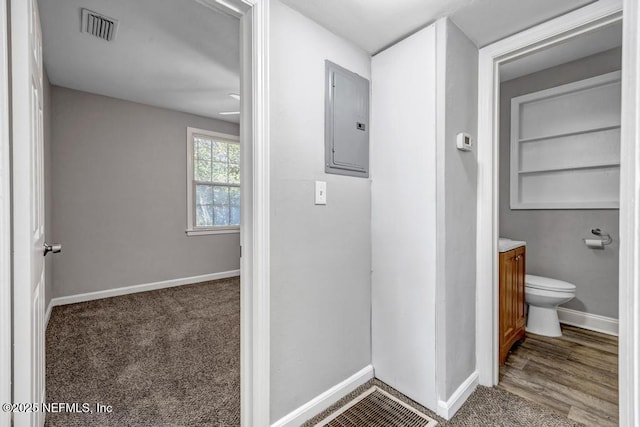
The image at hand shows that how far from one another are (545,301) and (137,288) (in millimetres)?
4450

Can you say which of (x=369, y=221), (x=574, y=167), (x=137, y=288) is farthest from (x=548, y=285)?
(x=137, y=288)

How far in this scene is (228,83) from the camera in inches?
121

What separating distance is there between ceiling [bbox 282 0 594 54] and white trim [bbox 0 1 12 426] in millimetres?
1127

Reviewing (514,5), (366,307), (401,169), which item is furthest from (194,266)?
(514,5)

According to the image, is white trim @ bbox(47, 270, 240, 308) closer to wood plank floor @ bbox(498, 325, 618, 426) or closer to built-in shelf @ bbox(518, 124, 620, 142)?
wood plank floor @ bbox(498, 325, 618, 426)

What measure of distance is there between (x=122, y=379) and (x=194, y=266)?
2.40 m

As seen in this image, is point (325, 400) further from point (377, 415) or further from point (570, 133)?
point (570, 133)

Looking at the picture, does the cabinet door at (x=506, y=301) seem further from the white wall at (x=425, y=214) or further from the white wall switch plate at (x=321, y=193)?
the white wall switch plate at (x=321, y=193)

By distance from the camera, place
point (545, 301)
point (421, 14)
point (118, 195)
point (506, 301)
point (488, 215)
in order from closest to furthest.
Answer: point (421, 14) < point (488, 215) < point (506, 301) < point (545, 301) < point (118, 195)

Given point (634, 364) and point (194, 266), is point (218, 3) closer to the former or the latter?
point (634, 364)

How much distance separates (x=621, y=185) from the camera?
102 centimetres

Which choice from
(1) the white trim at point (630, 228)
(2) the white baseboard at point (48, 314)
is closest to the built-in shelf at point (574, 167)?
(1) the white trim at point (630, 228)

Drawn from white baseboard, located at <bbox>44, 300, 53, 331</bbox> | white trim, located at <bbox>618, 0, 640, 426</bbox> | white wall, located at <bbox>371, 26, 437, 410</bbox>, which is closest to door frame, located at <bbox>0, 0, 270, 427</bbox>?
white wall, located at <bbox>371, 26, 437, 410</bbox>

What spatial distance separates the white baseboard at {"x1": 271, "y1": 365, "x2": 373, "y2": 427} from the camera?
1.46 metres
